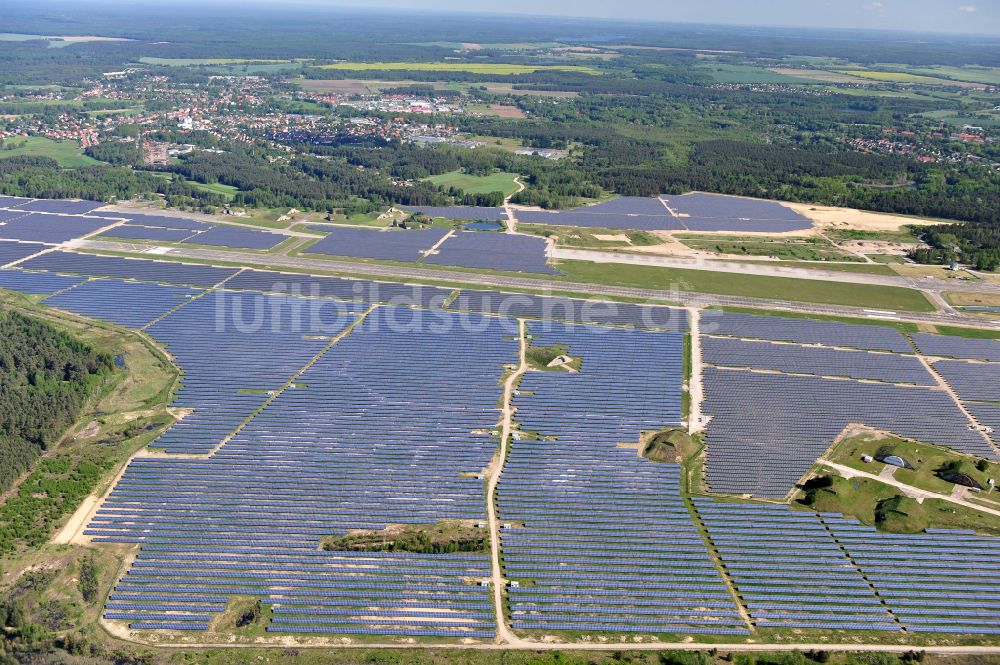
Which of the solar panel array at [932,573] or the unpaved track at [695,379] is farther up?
the unpaved track at [695,379]

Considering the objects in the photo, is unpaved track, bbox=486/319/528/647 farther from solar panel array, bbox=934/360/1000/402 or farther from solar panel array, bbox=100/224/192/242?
solar panel array, bbox=100/224/192/242

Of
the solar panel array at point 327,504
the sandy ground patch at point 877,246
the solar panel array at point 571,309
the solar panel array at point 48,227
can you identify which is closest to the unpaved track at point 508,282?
the solar panel array at point 571,309

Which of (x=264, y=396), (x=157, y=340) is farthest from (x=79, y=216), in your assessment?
(x=264, y=396)

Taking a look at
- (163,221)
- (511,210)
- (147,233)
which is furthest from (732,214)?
(147,233)

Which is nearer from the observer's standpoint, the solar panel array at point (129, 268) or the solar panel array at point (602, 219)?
the solar panel array at point (129, 268)

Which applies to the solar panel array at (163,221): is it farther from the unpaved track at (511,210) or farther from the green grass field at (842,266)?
the green grass field at (842,266)

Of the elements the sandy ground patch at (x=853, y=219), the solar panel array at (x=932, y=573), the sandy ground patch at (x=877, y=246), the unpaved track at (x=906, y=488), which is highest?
the sandy ground patch at (x=853, y=219)

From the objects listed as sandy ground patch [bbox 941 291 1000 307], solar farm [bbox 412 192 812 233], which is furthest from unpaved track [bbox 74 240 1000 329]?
solar farm [bbox 412 192 812 233]

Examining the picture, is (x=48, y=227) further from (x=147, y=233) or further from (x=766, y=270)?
(x=766, y=270)
